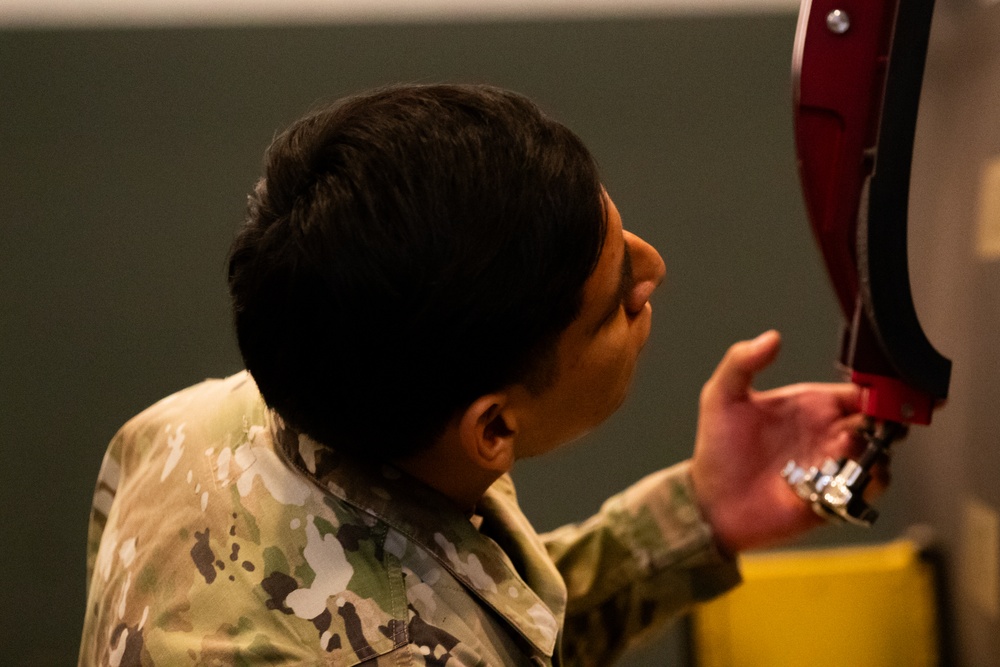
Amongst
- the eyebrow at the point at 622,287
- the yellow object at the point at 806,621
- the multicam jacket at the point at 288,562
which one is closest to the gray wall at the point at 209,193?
the yellow object at the point at 806,621

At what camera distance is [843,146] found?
60cm

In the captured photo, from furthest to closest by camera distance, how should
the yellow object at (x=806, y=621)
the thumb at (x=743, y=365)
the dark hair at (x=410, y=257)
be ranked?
the yellow object at (x=806, y=621), the thumb at (x=743, y=365), the dark hair at (x=410, y=257)

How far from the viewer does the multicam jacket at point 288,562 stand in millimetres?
494

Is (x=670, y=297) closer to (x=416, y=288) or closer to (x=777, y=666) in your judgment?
(x=777, y=666)

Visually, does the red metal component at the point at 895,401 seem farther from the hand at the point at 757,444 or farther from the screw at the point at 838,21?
the screw at the point at 838,21

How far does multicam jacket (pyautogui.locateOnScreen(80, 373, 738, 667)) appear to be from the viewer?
0.49 meters

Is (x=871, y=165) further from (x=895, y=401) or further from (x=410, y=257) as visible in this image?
(x=410, y=257)

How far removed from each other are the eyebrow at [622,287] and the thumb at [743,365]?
0.20 metres

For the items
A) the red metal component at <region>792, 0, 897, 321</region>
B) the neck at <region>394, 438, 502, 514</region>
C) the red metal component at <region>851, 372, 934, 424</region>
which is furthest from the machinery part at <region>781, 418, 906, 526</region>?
the neck at <region>394, 438, 502, 514</region>

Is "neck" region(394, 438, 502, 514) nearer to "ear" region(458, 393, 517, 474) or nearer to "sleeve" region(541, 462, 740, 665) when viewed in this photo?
"ear" region(458, 393, 517, 474)

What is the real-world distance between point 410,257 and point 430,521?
0.59 ft

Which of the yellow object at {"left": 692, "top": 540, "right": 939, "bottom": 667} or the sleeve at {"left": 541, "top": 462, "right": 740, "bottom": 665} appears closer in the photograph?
the sleeve at {"left": 541, "top": 462, "right": 740, "bottom": 665}

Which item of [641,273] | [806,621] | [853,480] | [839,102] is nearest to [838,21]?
[839,102]

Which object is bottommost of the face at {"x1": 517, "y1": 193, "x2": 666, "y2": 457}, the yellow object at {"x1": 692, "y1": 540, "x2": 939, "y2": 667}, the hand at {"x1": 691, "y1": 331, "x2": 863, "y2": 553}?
the yellow object at {"x1": 692, "y1": 540, "x2": 939, "y2": 667}
